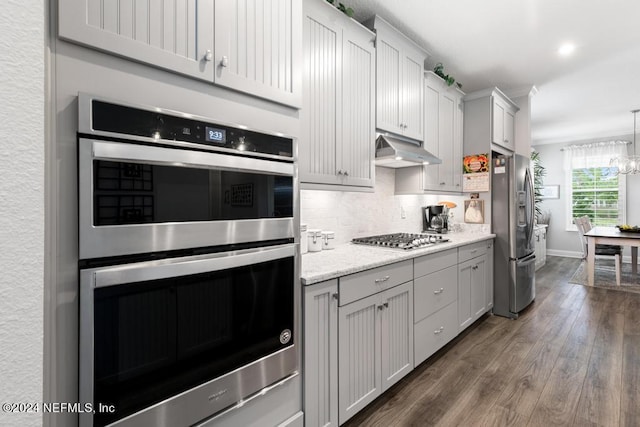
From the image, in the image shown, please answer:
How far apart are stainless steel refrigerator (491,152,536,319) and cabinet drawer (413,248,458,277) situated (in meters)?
1.13

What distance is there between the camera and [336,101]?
2055mm

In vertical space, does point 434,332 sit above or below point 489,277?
below

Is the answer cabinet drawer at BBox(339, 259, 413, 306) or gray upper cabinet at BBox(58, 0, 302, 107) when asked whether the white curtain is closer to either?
cabinet drawer at BBox(339, 259, 413, 306)

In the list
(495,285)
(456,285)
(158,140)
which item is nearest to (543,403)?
(456,285)

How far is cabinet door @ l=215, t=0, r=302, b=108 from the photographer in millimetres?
1185

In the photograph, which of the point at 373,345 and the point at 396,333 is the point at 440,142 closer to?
the point at 396,333

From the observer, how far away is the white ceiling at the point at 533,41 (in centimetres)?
237

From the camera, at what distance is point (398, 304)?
205 centimetres

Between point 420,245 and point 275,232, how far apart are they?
1442 mm

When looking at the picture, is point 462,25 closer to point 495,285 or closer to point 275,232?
point 275,232

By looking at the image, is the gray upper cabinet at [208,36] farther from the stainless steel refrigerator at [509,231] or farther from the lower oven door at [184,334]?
the stainless steel refrigerator at [509,231]

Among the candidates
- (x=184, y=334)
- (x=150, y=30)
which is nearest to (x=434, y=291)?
(x=184, y=334)

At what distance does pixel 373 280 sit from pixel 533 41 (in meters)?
2.77

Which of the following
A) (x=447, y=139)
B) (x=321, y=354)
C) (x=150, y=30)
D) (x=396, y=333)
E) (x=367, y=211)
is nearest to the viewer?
(x=150, y=30)
